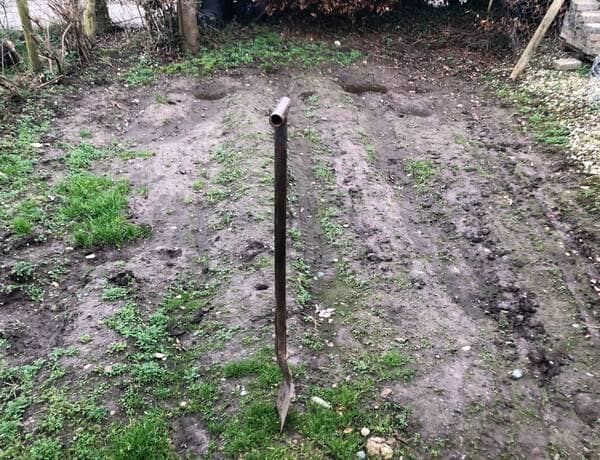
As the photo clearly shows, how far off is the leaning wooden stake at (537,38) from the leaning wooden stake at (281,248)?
5.52 m

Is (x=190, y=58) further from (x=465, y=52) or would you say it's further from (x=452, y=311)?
(x=452, y=311)

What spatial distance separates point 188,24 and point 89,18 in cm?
160

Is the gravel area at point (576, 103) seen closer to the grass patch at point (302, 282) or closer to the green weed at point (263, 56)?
the green weed at point (263, 56)

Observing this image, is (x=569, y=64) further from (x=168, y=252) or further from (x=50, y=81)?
(x=50, y=81)

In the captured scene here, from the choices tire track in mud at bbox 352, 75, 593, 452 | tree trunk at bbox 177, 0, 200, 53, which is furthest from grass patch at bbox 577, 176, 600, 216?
tree trunk at bbox 177, 0, 200, 53

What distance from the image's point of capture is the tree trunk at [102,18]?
798 centimetres

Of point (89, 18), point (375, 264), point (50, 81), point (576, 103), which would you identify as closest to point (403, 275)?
point (375, 264)

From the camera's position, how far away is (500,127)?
5.79 metres

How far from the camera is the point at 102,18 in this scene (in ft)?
26.5

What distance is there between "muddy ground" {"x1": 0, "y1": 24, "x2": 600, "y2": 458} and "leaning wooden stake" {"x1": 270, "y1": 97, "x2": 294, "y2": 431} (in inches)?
6.3

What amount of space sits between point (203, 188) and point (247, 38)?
3871 mm

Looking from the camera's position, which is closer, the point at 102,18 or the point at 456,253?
the point at 456,253

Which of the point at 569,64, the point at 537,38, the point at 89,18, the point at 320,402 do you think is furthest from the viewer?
the point at 89,18

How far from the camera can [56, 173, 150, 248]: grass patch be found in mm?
4117
